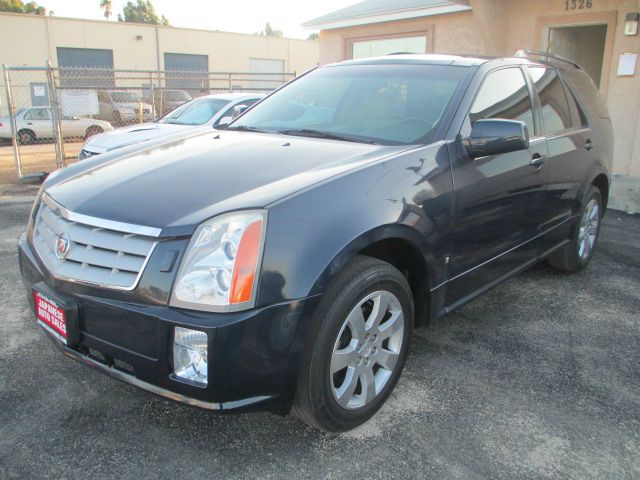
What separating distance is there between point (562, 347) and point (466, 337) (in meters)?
0.59

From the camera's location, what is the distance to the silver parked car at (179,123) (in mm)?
7895

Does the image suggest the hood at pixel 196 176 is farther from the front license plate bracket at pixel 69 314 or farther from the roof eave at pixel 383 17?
the roof eave at pixel 383 17

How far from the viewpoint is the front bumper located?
2.08 m

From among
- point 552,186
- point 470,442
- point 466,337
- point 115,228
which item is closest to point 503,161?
point 552,186

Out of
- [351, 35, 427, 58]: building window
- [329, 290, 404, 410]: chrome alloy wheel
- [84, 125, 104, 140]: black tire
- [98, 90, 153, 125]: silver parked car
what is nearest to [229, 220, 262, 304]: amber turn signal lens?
[329, 290, 404, 410]: chrome alloy wheel

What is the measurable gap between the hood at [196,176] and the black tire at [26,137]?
55.1 feet

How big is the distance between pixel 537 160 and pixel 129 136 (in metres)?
6.12

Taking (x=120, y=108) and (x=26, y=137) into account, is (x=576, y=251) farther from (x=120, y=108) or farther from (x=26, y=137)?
(x=26, y=137)

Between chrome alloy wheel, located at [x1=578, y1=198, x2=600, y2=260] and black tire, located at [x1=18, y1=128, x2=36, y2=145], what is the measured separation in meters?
17.5

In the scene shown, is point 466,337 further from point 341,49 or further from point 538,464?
point 341,49

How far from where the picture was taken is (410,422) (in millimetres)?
2730

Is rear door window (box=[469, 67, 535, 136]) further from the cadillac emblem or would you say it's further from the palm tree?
the palm tree

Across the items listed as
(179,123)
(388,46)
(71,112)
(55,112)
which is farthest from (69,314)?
(388,46)

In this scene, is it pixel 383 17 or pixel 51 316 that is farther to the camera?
pixel 383 17
